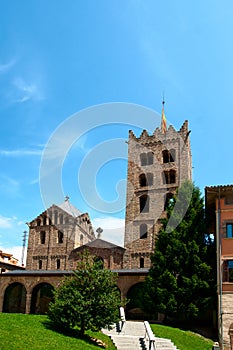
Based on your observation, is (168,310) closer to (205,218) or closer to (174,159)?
(205,218)

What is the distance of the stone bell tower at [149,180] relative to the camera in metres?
39.1

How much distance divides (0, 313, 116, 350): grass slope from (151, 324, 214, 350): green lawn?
379cm

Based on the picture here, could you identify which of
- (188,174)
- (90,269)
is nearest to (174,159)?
(188,174)

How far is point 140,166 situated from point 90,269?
89.2 feet

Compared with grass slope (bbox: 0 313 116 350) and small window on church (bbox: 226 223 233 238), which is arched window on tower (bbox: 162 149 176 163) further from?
grass slope (bbox: 0 313 116 350)

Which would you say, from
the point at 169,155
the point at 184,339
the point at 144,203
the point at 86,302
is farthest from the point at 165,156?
the point at 86,302

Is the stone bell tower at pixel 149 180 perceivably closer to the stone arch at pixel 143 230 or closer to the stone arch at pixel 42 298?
the stone arch at pixel 143 230

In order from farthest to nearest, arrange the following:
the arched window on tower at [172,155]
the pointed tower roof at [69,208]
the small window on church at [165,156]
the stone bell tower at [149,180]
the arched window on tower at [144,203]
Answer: the pointed tower roof at [69,208], the small window on church at [165,156], the arched window on tower at [172,155], the arched window on tower at [144,203], the stone bell tower at [149,180]

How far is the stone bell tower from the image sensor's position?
3912 centimetres

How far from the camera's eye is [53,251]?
43.1 metres

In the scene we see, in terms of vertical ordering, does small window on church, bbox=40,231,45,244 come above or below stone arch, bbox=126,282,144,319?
above

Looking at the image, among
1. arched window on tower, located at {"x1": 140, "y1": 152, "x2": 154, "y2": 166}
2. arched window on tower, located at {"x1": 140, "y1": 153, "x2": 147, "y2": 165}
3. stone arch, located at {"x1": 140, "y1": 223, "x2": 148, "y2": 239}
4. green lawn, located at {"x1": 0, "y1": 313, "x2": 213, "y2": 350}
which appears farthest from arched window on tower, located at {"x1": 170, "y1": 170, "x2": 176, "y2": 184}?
green lawn, located at {"x1": 0, "y1": 313, "x2": 213, "y2": 350}

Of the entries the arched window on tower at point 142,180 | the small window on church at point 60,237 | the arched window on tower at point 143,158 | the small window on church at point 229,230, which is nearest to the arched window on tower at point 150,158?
the arched window on tower at point 143,158

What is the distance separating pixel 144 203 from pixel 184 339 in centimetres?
2239
